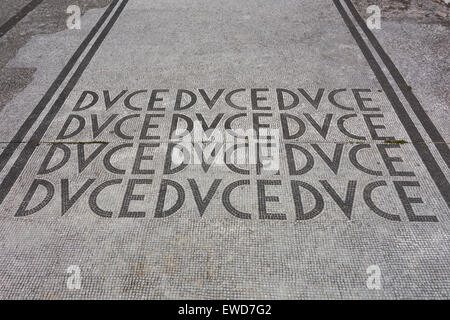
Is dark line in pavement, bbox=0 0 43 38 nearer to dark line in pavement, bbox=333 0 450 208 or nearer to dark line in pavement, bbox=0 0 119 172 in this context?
dark line in pavement, bbox=0 0 119 172

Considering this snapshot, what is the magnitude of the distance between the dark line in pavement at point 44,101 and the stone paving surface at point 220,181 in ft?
0.15

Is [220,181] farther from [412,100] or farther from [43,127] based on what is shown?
[412,100]

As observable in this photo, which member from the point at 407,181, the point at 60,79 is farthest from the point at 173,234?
the point at 60,79

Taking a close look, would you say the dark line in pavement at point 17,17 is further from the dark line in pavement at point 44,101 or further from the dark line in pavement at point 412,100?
the dark line in pavement at point 412,100

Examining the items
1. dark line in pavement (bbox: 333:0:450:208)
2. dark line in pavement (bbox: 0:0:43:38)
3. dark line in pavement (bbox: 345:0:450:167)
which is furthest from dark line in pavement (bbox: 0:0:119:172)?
dark line in pavement (bbox: 345:0:450:167)

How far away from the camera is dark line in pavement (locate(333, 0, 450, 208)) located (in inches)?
150

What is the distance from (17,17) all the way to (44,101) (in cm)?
325

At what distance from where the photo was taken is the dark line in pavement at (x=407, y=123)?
3.80 m

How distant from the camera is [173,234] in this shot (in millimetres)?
3354

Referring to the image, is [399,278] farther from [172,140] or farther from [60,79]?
[60,79]

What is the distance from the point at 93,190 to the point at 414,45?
16.8ft

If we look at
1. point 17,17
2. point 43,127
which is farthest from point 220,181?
point 17,17

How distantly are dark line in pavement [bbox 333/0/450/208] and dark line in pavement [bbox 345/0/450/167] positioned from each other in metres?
0.12
